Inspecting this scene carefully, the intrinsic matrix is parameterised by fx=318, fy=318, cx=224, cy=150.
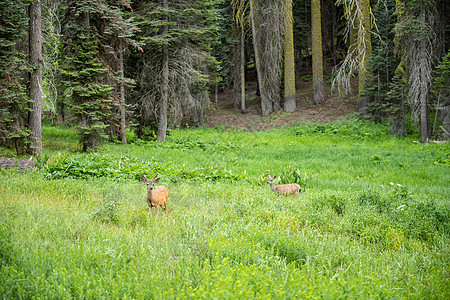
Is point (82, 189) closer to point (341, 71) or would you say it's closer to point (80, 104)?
point (341, 71)

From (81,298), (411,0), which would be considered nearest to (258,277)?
(81,298)

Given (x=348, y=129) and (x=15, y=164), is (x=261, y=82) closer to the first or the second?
(x=348, y=129)

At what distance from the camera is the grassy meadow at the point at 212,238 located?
10.2 ft

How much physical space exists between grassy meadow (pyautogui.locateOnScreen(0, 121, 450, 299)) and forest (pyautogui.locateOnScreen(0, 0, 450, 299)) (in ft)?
0.10

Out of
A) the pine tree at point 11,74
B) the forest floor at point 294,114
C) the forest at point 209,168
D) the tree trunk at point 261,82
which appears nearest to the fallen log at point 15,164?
the forest at point 209,168

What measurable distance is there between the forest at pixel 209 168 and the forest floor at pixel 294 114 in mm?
248

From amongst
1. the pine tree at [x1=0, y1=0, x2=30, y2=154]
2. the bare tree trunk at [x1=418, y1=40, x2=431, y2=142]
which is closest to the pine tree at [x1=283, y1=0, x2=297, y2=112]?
the bare tree trunk at [x1=418, y1=40, x2=431, y2=142]

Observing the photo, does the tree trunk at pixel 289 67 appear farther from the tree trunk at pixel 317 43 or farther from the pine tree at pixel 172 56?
the pine tree at pixel 172 56

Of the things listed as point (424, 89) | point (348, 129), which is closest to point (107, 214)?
point (424, 89)

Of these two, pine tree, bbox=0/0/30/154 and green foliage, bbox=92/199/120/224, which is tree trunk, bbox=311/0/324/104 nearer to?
pine tree, bbox=0/0/30/154

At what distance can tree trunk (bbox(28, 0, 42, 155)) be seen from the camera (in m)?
12.3

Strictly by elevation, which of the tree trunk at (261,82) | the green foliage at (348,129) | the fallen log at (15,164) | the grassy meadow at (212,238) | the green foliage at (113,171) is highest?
the tree trunk at (261,82)

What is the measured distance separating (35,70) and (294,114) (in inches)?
739

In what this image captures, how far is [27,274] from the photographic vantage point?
3.34 meters
